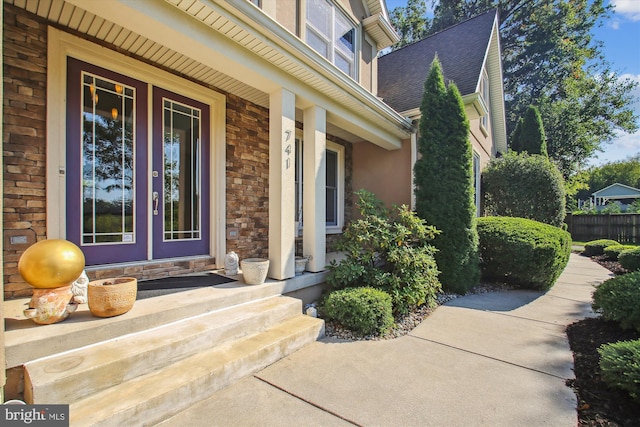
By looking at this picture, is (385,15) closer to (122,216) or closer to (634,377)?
(122,216)

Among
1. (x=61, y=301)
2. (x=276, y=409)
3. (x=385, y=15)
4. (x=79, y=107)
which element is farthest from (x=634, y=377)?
(x=385, y=15)

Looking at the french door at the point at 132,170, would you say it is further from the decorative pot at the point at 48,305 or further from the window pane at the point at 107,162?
the decorative pot at the point at 48,305

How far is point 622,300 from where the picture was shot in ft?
11.2

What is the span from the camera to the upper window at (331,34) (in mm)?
5316

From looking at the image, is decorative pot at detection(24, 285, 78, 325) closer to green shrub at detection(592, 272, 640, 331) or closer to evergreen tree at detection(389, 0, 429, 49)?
green shrub at detection(592, 272, 640, 331)

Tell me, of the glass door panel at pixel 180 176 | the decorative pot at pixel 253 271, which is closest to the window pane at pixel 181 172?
the glass door panel at pixel 180 176

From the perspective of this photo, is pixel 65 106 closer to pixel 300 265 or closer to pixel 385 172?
pixel 300 265

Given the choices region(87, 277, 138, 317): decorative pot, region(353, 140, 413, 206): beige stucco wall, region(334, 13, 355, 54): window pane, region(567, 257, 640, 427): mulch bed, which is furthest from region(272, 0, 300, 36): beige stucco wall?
region(567, 257, 640, 427): mulch bed

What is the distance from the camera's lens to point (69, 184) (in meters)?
3.25

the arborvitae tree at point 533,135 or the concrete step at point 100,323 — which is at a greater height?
the arborvitae tree at point 533,135

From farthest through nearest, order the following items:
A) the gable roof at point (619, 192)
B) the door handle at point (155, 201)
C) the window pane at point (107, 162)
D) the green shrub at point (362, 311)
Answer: the gable roof at point (619, 192) → the door handle at point (155, 201) → the green shrub at point (362, 311) → the window pane at point (107, 162)

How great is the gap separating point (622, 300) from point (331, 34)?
19.4 feet

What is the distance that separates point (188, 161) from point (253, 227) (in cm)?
145

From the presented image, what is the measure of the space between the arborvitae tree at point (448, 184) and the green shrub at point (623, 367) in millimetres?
2691
